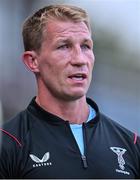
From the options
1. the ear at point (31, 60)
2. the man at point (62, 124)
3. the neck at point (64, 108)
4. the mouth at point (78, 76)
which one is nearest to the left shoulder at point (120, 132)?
the man at point (62, 124)

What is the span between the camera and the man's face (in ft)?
6.59

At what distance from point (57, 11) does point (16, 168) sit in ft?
2.24

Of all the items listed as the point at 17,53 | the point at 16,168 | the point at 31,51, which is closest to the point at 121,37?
the point at 17,53

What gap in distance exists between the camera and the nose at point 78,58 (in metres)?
2.01

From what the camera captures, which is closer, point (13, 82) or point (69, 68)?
point (69, 68)

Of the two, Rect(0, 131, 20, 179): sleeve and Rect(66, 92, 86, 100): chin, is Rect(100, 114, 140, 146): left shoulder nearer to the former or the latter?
Rect(66, 92, 86, 100): chin

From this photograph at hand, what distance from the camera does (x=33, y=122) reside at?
2.04 m

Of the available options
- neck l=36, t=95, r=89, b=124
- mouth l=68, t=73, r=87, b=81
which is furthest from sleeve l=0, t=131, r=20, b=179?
mouth l=68, t=73, r=87, b=81

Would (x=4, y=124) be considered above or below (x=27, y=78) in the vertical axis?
above

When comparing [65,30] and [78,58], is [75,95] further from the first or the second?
[65,30]

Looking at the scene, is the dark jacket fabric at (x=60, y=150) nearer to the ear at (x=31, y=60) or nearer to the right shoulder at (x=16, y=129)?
the right shoulder at (x=16, y=129)

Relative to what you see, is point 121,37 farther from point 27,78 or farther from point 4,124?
point 4,124

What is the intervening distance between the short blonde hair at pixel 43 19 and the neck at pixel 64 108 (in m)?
0.23

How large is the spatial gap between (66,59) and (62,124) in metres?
0.27
